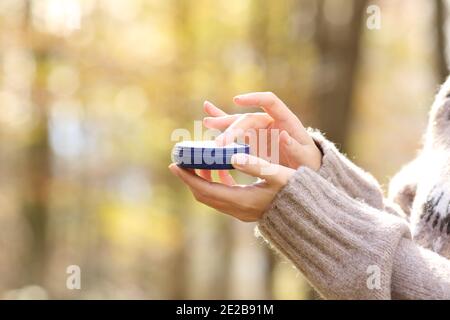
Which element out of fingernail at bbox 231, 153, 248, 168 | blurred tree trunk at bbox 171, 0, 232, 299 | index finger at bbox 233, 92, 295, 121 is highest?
index finger at bbox 233, 92, 295, 121

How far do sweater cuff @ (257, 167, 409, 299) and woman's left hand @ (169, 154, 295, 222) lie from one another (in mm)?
20

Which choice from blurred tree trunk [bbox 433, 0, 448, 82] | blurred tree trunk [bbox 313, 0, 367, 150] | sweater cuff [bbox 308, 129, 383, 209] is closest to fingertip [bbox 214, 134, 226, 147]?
sweater cuff [bbox 308, 129, 383, 209]

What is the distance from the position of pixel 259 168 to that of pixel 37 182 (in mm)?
7031

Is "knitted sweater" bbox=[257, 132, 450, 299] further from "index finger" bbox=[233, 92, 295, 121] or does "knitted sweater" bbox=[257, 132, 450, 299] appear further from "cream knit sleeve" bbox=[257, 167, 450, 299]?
"index finger" bbox=[233, 92, 295, 121]

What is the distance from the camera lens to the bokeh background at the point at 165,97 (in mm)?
6484

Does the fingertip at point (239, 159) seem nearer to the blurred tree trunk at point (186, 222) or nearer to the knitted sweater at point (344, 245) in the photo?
the knitted sweater at point (344, 245)

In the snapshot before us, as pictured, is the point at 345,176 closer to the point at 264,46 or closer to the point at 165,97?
the point at 165,97

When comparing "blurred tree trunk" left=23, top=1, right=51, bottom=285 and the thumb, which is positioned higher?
the thumb

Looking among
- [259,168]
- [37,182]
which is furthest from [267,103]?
[37,182]

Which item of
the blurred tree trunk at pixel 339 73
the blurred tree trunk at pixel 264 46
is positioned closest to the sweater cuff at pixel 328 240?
the blurred tree trunk at pixel 339 73

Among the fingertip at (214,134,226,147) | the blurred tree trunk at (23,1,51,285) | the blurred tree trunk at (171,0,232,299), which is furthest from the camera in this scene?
the blurred tree trunk at (171,0,232,299)

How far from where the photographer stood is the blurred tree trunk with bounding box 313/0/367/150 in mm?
5555

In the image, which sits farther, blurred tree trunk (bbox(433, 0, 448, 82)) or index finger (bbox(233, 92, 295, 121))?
blurred tree trunk (bbox(433, 0, 448, 82))
